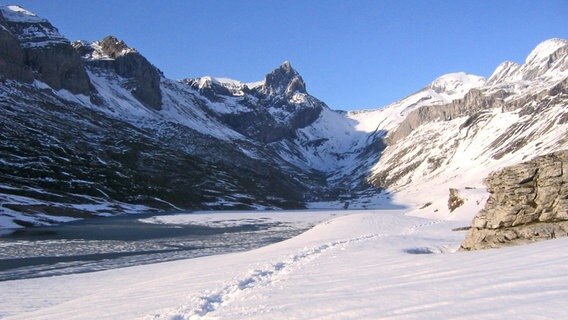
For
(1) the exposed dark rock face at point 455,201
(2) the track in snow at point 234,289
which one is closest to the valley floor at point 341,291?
(2) the track in snow at point 234,289

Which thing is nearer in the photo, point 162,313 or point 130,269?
point 162,313

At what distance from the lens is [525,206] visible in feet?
86.4

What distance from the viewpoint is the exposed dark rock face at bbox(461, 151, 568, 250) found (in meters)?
24.8

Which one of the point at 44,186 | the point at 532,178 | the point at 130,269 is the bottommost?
the point at 130,269

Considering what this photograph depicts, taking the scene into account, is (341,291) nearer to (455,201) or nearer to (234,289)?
(234,289)

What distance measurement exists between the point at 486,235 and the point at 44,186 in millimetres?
163378

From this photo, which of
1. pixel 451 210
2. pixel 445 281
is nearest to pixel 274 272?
pixel 445 281

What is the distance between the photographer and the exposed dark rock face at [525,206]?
2480 cm

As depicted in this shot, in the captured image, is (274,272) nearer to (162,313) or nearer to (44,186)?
(162,313)

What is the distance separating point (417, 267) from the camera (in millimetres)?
18609

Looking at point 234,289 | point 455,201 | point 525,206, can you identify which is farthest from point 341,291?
point 455,201

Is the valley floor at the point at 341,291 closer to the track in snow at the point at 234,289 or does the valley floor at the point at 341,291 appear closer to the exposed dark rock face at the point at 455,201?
the track in snow at the point at 234,289

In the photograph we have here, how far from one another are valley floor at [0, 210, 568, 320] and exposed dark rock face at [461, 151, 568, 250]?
206 inches

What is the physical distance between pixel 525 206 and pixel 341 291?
16.3 m
